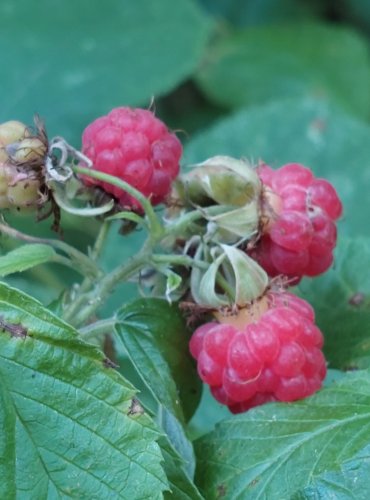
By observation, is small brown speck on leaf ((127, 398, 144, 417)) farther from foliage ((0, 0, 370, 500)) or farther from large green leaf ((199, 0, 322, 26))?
large green leaf ((199, 0, 322, 26))

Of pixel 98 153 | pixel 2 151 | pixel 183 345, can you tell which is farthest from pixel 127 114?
pixel 183 345

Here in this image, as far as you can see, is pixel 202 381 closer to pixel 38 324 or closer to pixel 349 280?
pixel 38 324

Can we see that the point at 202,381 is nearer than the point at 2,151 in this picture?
No

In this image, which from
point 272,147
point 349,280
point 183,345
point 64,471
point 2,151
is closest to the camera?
point 64,471

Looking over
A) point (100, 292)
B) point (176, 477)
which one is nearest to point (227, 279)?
point (100, 292)

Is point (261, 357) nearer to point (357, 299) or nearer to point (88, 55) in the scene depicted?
point (357, 299)

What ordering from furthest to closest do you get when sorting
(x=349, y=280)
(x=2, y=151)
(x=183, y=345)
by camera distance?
1. (x=349, y=280)
2. (x=183, y=345)
3. (x=2, y=151)

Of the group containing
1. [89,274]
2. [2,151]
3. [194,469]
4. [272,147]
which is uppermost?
[2,151]
